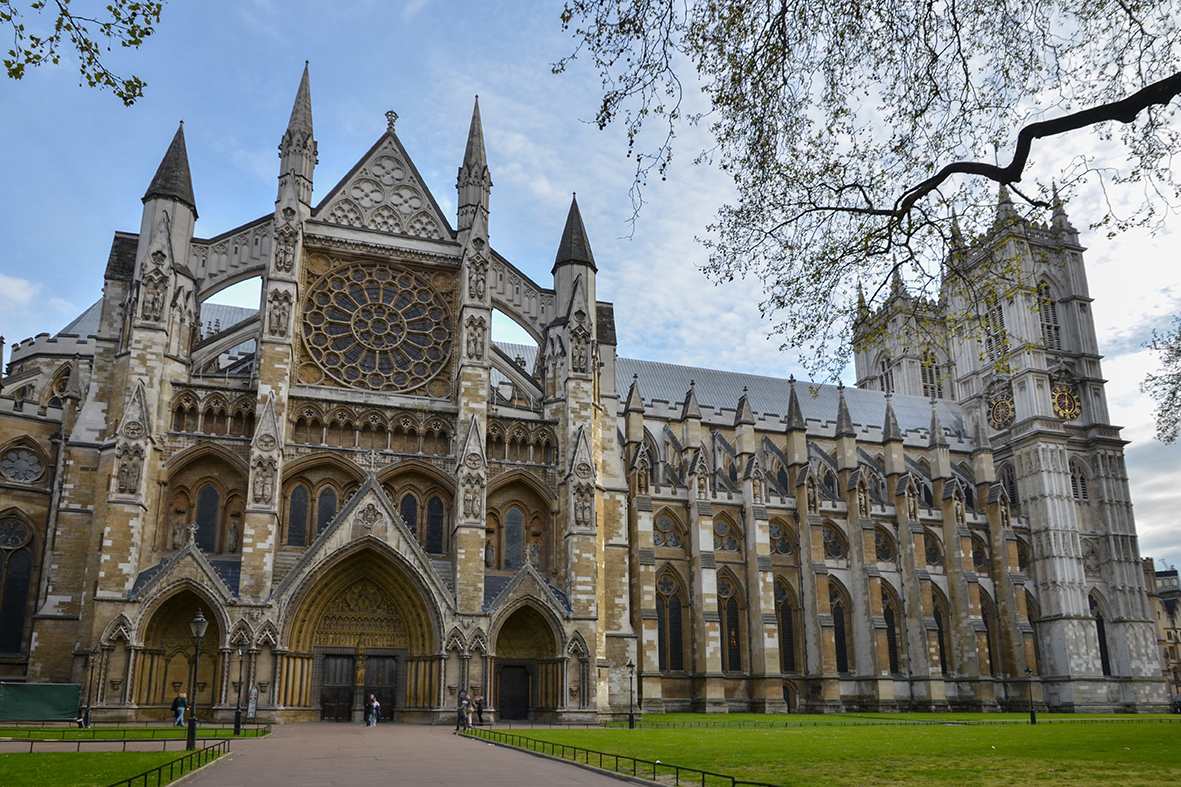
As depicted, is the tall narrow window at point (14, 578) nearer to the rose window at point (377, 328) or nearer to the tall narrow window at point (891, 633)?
the rose window at point (377, 328)

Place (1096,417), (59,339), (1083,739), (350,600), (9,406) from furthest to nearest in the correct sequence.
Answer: (1096,417) → (59,339) → (9,406) → (350,600) → (1083,739)

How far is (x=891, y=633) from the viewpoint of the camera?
183ft

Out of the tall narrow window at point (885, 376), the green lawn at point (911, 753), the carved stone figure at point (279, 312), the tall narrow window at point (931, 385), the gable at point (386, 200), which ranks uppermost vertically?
the tall narrow window at point (885, 376)

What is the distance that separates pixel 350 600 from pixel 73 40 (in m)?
26.9

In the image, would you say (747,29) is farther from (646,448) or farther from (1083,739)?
(646,448)

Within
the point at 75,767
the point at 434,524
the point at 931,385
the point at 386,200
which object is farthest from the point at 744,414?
the point at 75,767

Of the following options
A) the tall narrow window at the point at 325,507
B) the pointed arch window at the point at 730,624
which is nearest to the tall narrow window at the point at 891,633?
the pointed arch window at the point at 730,624

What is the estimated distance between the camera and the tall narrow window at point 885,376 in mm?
75875

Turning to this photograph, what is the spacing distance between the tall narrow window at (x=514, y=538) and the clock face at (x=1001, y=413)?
137 feet

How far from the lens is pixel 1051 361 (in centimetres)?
6525

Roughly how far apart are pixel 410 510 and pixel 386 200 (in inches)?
510

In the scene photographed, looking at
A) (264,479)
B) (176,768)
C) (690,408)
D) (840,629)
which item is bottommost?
(176,768)

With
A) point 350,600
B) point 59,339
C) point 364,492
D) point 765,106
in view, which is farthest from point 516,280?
point 765,106

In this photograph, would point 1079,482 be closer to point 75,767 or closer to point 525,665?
point 525,665
